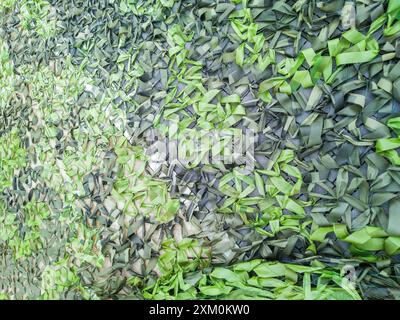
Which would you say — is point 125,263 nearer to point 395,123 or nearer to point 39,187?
point 39,187

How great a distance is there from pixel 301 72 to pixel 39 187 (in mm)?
1009

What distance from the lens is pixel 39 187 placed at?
123 cm

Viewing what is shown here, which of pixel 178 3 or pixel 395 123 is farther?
pixel 178 3

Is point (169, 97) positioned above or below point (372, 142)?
above

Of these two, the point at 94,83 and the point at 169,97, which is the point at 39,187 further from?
the point at 169,97

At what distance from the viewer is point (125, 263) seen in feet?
3.30

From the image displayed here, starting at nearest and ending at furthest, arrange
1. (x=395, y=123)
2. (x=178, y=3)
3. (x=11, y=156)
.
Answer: (x=395, y=123), (x=178, y=3), (x=11, y=156)

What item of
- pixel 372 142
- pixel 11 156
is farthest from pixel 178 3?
pixel 11 156
